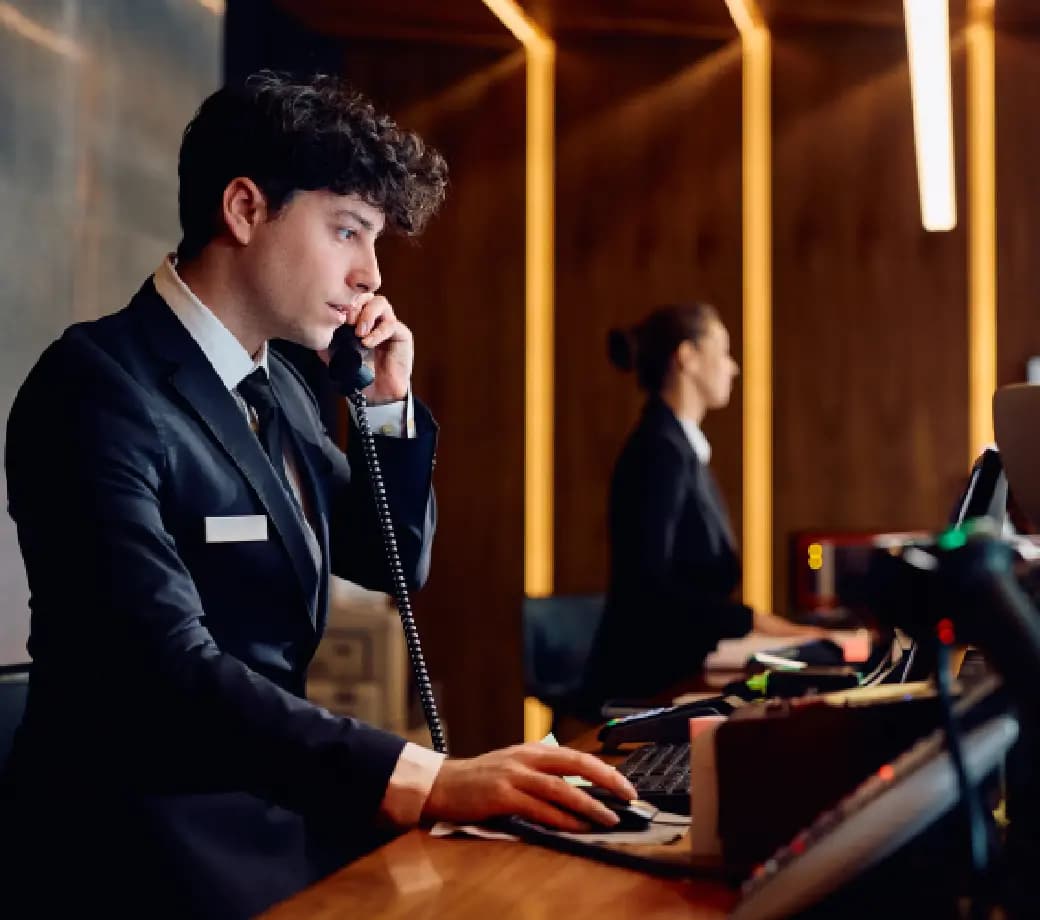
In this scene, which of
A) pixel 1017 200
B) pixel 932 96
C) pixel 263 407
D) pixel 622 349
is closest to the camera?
pixel 263 407

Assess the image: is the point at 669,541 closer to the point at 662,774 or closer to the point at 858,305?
the point at 858,305

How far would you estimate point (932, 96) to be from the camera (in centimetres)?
368

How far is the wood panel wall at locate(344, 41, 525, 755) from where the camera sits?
559 centimetres

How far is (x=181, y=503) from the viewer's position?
1.61m

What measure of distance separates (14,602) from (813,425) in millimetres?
3320

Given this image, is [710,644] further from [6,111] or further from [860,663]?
[6,111]

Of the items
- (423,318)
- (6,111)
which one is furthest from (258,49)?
(6,111)

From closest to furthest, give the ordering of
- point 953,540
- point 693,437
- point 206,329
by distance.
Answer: point 953,540
point 206,329
point 693,437

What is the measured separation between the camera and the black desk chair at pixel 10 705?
66.2 inches

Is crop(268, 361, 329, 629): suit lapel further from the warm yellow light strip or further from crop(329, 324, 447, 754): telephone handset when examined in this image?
the warm yellow light strip

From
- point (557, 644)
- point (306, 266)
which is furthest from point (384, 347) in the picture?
point (557, 644)

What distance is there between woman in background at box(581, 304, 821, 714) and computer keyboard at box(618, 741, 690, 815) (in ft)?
5.99

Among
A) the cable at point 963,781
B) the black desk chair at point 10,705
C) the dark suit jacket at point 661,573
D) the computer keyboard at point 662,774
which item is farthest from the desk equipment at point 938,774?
the dark suit jacket at point 661,573

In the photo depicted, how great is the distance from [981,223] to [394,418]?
12.3ft
